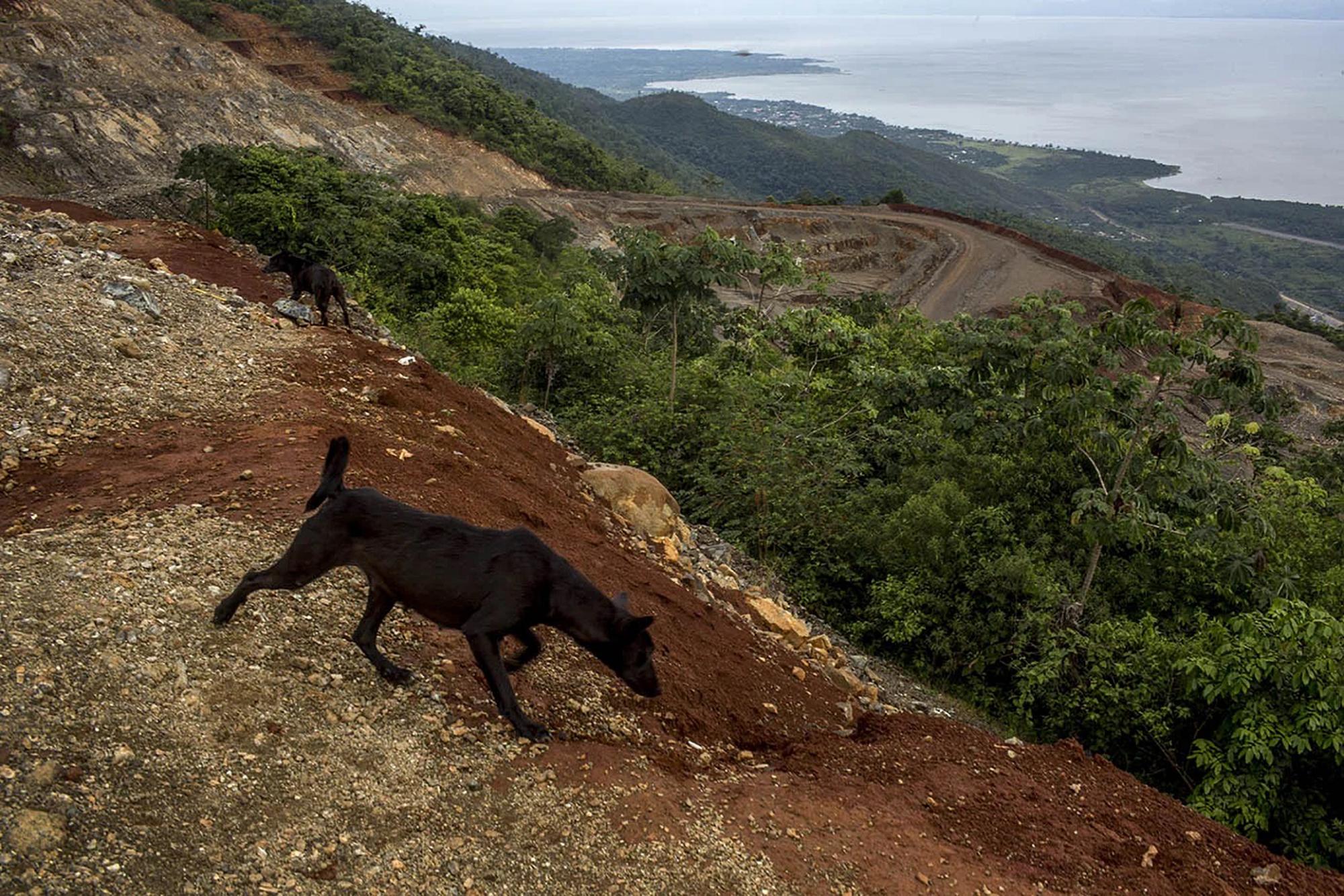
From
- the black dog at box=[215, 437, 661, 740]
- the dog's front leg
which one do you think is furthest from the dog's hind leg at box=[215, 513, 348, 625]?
the dog's front leg

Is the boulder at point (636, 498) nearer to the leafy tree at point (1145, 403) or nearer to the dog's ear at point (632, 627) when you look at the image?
the leafy tree at point (1145, 403)

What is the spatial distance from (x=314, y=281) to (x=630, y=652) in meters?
8.76

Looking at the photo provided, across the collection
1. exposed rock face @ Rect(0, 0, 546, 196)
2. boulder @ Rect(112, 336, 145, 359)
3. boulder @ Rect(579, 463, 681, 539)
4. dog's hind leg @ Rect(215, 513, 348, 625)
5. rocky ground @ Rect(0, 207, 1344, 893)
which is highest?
exposed rock face @ Rect(0, 0, 546, 196)

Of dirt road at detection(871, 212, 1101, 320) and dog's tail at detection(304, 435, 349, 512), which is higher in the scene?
dog's tail at detection(304, 435, 349, 512)

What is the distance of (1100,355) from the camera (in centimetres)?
1017

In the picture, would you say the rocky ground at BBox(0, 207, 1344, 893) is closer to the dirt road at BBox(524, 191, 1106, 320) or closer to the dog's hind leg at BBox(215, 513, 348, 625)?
the dog's hind leg at BBox(215, 513, 348, 625)

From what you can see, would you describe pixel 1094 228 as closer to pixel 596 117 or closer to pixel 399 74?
pixel 596 117

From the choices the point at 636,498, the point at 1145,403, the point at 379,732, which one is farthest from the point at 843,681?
the point at 1145,403

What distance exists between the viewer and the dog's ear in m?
4.55

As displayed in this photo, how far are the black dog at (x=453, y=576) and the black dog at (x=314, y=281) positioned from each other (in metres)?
7.66

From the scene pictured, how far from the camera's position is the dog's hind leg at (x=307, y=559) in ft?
14.8

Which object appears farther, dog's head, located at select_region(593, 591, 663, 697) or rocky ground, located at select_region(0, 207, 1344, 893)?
dog's head, located at select_region(593, 591, 663, 697)

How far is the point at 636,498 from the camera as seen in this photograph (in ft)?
32.7

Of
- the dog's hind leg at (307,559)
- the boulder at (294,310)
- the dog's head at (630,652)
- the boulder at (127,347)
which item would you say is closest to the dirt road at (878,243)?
the boulder at (294,310)
